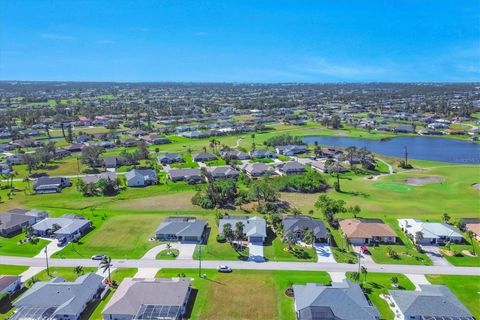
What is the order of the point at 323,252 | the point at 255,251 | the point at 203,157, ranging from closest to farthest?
the point at 323,252
the point at 255,251
the point at 203,157

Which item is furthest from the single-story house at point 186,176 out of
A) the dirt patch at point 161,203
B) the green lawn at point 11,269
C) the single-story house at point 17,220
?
the green lawn at point 11,269

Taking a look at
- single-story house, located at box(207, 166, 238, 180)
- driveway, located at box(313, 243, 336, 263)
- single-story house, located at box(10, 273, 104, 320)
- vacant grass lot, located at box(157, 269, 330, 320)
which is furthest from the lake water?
single-story house, located at box(10, 273, 104, 320)

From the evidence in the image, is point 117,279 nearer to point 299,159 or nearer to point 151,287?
point 151,287

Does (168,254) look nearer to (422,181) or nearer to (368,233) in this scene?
(368,233)

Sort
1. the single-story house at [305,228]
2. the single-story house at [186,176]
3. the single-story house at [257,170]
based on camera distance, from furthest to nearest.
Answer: the single-story house at [257,170], the single-story house at [186,176], the single-story house at [305,228]

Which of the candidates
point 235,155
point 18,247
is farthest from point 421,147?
point 18,247

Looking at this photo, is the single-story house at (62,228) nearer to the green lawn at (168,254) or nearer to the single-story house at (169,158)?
the green lawn at (168,254)

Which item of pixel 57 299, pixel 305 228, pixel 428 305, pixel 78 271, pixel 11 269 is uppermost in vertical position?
pixel 305 228
